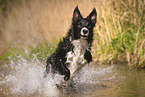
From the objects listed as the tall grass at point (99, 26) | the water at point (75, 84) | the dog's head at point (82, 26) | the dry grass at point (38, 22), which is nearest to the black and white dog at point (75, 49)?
the dog's head at point (82, 26)

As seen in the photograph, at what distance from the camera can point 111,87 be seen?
3918 mm

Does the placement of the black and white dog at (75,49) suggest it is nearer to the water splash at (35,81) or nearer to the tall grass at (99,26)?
the water splash at (35,81)

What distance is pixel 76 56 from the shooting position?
175 inches

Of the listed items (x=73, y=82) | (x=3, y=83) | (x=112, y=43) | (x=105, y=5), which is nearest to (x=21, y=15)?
(x=105, y=5)

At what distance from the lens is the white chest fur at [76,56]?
4445 mm

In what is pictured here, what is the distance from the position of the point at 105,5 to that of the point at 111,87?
4.11 m

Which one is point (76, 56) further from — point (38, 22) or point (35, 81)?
point (38, 22)

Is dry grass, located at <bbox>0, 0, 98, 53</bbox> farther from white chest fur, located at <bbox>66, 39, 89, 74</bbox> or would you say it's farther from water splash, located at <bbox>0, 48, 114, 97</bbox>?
white chest fur, located at <bbox>66, 39, 89, 74</bbox>

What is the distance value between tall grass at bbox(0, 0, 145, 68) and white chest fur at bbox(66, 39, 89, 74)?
1941 mm

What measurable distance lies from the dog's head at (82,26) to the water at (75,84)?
0.99 m

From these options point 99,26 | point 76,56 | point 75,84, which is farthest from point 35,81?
point 99,26

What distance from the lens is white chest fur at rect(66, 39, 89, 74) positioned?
4445 millimetres

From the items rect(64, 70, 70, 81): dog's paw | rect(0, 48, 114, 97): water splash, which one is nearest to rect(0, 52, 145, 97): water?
rect(0, 48, 114, 97): water splash

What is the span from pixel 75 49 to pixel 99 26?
3.27m
